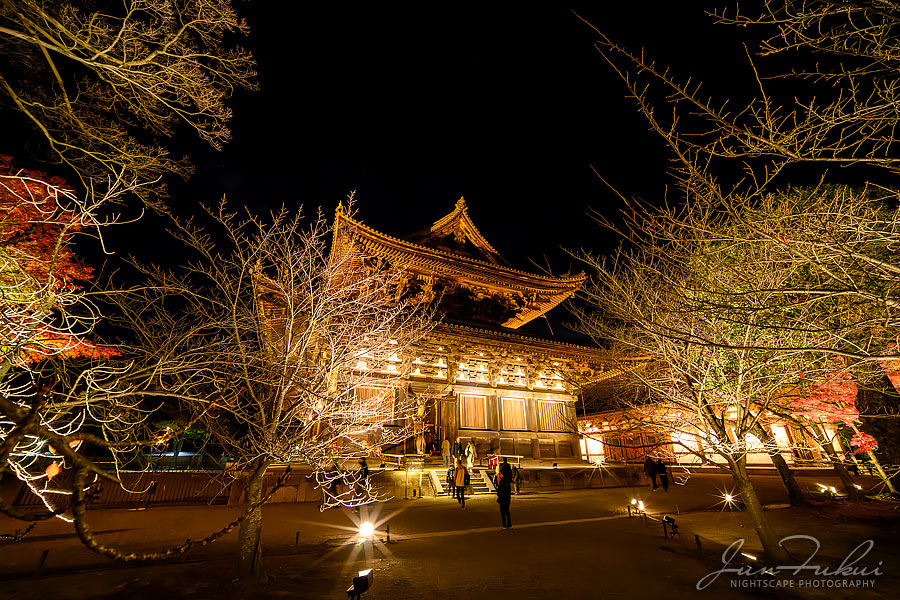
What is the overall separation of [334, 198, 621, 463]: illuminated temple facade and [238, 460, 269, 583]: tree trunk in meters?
9.73

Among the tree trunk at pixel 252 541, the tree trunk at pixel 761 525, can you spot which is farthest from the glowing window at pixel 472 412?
the tree trunk at pixel 252 541

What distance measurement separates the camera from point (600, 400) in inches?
1094

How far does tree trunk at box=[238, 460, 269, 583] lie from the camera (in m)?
5.59

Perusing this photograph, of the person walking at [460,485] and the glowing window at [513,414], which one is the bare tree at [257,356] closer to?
the person walking at [460,485]

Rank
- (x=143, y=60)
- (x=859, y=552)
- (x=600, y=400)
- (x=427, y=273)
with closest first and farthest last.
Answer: (x=143, y=60) → (x=859, y=552) → (x=427, y=273) → (x=600, y=400)

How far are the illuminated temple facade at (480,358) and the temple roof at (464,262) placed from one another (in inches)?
2.2

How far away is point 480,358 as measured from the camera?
19.0m

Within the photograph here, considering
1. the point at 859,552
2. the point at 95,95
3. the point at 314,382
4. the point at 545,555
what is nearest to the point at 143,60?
the point at 95,95

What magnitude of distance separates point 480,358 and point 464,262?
4.88 meters

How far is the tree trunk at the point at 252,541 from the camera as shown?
18.3 ft

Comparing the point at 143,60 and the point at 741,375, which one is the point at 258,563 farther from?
the point at 741,375

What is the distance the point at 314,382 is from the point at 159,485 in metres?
10.7

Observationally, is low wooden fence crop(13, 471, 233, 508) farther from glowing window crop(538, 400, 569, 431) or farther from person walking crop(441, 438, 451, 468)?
glowing window crop(538, 400, 569, 431)
